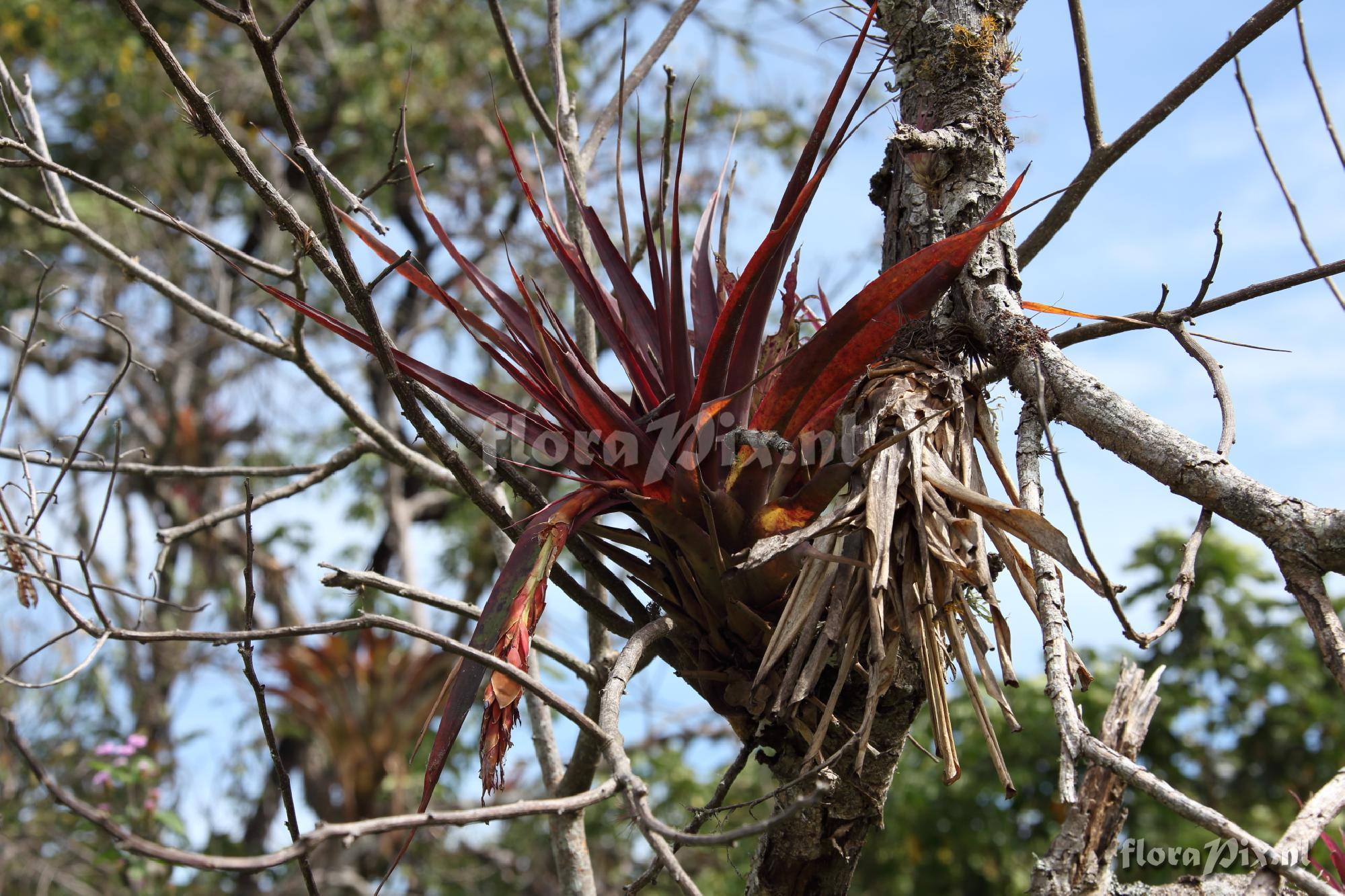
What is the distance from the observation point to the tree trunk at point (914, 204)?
1.59 meters

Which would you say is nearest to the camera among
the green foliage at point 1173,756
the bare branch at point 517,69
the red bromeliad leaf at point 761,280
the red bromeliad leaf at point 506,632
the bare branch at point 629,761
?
the bare branch at point 629,761

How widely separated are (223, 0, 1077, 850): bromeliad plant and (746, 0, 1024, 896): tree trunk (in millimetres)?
104

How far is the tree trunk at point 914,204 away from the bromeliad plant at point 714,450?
0.34ft

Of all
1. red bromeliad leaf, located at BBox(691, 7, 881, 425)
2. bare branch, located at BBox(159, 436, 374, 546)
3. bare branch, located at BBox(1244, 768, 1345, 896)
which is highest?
bare branch, located at BBox(159, 436, 374, 546)

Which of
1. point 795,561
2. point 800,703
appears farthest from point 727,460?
point 800,703

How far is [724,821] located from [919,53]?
51.0 inches

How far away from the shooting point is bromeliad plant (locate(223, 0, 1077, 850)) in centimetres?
139

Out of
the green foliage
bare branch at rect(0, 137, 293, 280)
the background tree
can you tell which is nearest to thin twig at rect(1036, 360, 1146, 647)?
the background tree

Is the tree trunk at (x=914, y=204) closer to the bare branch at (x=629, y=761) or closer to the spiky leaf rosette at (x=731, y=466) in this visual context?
the spiky leaf rosette at (x=731, y=466)

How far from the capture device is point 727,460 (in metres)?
1.56

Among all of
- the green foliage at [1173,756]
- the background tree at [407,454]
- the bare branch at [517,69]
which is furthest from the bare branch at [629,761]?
the green foliage at [1173,756]

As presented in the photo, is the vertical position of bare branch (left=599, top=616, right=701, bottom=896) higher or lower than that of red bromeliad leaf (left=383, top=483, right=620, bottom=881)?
lower

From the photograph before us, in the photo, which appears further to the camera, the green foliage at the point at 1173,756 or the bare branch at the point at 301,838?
the green foliage at the point at 1173,756

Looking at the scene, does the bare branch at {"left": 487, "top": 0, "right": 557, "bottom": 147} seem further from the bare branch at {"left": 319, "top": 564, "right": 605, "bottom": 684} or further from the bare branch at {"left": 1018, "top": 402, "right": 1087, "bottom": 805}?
the bare branch at {"left": 1018, "top": 402, "right": 1087, "bottom": 805}
